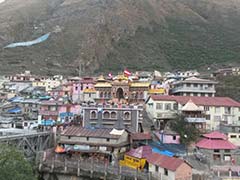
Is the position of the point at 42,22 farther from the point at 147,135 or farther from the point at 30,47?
the point at 147,135

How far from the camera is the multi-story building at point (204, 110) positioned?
47031mm

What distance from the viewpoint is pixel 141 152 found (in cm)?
3731

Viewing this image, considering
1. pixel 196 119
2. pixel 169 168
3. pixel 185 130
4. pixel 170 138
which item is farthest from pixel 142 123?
pixel 169 168

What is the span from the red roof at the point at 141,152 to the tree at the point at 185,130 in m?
5.41

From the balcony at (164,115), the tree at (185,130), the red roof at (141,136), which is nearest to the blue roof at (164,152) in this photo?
the red roof at (141,136)

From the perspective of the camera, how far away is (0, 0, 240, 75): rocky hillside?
109 metres

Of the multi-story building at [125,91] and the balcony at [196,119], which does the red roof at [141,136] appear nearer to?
the balcony at [196,119]

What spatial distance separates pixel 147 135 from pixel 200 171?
8.52 meters

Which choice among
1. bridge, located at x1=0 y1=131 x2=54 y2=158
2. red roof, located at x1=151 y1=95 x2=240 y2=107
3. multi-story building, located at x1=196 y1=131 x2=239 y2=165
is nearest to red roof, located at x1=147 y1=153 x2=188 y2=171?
multi-story building, located at x1=196 y1=131 x2=239 y2=165

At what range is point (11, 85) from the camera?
279ft

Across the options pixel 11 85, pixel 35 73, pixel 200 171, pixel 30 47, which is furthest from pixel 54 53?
pixel 200 171

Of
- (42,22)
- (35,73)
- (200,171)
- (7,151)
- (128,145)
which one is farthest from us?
(42,22)

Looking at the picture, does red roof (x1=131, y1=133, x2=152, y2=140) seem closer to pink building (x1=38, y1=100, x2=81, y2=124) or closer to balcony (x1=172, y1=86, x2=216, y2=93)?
pink building (x1=38, y1=100, x2=81, y2=124)

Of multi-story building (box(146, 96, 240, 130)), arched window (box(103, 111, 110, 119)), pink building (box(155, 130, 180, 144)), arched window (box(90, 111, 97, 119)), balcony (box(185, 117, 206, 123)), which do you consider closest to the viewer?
pink building (box(155, 130, 180, 144))
